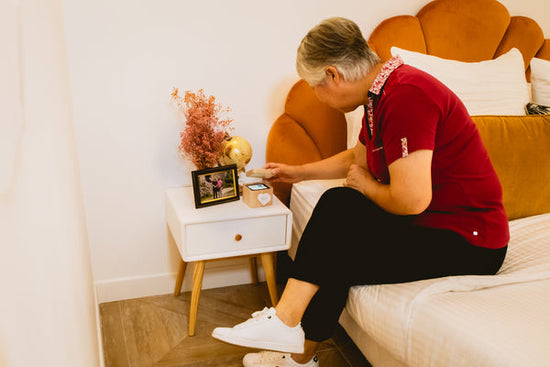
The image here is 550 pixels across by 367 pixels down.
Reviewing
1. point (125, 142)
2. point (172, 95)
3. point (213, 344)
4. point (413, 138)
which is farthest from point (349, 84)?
point (213, 344)

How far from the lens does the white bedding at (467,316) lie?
3.31ft

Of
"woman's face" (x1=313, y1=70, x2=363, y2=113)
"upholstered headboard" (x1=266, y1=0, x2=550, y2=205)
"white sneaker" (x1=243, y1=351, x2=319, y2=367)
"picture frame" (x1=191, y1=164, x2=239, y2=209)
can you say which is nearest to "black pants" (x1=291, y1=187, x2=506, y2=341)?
"white sneaker" (x1=243, y1=351, x2=319, y2=367)

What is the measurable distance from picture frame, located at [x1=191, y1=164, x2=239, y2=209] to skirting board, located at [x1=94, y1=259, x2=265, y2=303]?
1.48 ft

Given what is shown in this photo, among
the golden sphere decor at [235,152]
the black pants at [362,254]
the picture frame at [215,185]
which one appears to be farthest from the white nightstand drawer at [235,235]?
the black pants at [362,254]

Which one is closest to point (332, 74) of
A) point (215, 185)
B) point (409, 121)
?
point (409, 121)

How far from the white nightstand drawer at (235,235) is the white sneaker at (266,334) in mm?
391

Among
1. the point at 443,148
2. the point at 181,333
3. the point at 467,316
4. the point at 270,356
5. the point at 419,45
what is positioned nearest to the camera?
the point at 467,316

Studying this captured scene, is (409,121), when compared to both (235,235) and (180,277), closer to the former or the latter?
(235,235)

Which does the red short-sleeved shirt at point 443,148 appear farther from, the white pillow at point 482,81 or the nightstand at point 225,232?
the white pillow at point 482,81

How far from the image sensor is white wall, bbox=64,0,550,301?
172cm

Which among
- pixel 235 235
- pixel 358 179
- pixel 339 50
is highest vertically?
pixel 339 50

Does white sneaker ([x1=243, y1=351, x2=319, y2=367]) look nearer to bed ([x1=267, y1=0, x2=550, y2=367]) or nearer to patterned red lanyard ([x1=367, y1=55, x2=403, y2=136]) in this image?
bed ([x1=267, y1=0, x2=550, y2=367])

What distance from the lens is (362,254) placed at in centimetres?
131

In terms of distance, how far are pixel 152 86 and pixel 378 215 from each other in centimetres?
103
